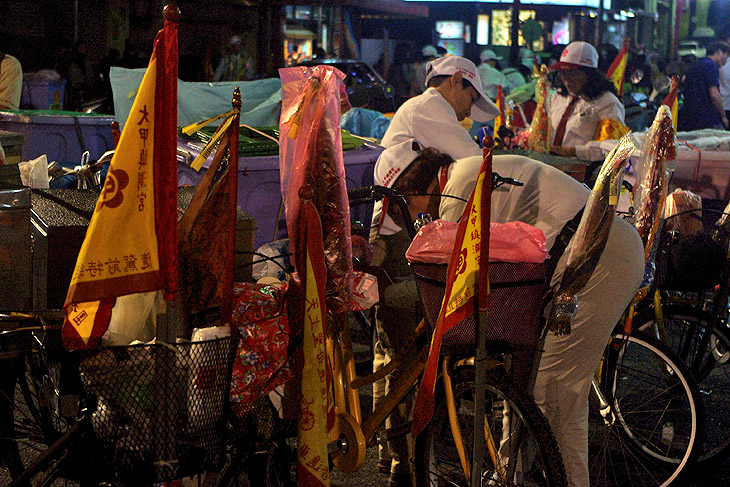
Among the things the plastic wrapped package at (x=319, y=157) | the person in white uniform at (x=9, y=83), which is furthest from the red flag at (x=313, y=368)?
the person in white uniform at (x=9, y=83)

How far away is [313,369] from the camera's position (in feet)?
8.75

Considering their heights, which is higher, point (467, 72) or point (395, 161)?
point (467, 72)

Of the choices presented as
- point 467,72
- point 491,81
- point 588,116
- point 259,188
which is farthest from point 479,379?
point 491,81

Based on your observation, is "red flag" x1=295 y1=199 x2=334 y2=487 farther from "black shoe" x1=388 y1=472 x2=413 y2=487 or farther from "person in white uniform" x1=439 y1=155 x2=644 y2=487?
"black shoe" x1=388 y1=472 x2=413 y2=487

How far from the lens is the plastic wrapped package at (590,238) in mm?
3080

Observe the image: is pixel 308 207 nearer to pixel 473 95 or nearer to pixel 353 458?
pixel 353 458

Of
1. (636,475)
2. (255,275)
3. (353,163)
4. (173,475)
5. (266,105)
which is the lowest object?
(636,475)

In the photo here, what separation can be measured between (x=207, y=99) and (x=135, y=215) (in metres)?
4.68

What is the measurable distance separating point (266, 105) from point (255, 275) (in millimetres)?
3399

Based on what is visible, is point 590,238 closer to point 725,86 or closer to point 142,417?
point 142,417

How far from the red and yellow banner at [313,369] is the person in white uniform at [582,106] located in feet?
17.0

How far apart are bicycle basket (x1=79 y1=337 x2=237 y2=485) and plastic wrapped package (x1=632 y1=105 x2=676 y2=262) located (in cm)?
259

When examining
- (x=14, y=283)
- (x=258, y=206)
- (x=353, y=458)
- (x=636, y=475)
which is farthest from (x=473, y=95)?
(x=14, y=283)

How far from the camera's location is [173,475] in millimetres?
2291
